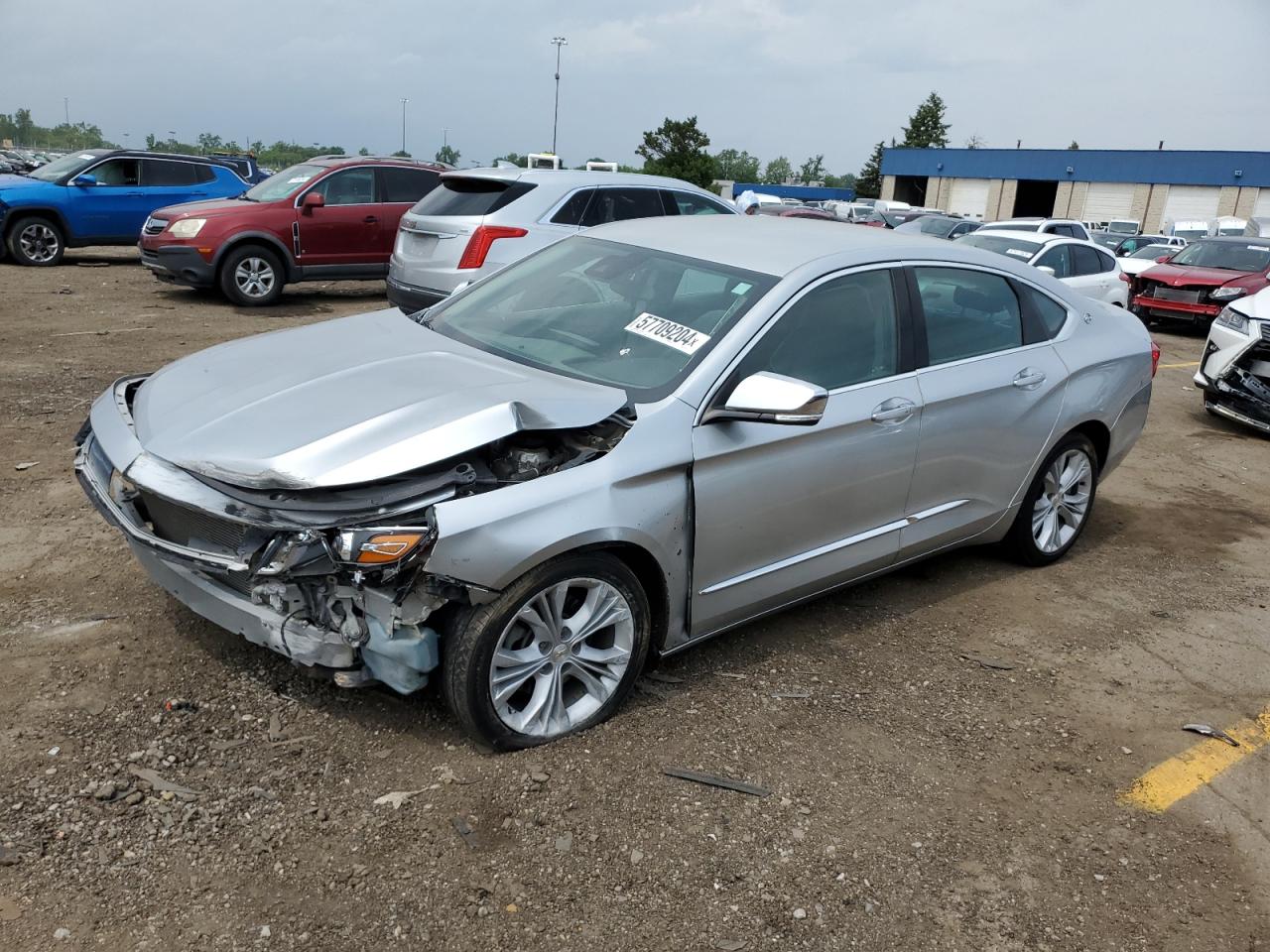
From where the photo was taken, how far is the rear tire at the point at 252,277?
467 inches

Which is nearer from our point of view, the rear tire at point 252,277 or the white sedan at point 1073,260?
the rear tire at point 252,277

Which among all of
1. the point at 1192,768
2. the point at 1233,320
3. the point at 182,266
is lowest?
the point at 1192,768

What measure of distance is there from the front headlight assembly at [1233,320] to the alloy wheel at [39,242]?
14.6 metres

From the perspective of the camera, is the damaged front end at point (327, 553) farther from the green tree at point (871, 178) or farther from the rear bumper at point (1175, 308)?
the green tree at point (871, 178)

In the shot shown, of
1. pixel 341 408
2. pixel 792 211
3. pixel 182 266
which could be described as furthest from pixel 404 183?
pixel 792 211

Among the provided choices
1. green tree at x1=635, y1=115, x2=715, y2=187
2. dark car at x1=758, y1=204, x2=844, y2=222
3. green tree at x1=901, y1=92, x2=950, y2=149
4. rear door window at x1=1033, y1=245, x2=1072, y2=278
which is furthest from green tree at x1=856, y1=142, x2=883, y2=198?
rear door window at x1=1033, y1=245, x2=1072, y2=278

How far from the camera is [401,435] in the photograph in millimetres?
3139

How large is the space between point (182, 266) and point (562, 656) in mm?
10094

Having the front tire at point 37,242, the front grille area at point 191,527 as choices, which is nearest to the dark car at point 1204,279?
the front grille area at point 191,527

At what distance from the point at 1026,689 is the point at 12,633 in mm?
3936

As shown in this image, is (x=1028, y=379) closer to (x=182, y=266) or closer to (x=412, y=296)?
(x=412, y=296)

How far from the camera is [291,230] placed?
12.0 m

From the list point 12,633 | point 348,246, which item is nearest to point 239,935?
point 12,633

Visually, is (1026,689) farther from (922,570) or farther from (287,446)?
(287,446)
